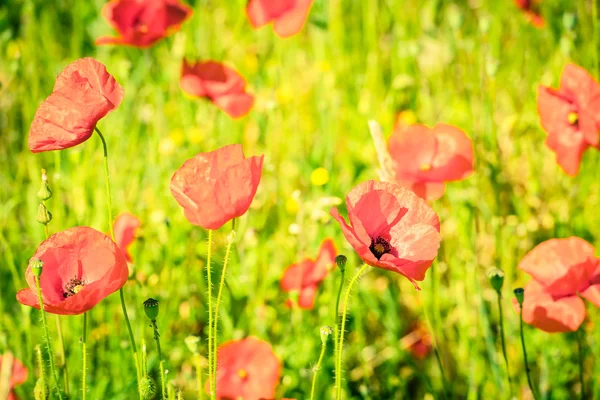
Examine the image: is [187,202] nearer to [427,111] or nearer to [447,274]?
[447,274]

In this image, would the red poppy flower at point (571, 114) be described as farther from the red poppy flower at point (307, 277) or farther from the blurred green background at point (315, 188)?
the red poppy flower at point (307, 277)

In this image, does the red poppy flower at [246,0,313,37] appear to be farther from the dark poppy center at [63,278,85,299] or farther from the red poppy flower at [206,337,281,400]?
the dark poppy center at [63,278,85,299]

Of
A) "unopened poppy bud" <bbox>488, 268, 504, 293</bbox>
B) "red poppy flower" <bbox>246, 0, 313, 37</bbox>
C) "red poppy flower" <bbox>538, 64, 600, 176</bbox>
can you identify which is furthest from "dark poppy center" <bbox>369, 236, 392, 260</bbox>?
"red poppy flower" <bbox>246, 0, 313, 37</bbox>

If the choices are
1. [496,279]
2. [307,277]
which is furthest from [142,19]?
[496,279]

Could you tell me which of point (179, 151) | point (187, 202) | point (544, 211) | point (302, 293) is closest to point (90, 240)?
point (187, 202)

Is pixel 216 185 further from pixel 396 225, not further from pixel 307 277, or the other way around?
pixel 307 277

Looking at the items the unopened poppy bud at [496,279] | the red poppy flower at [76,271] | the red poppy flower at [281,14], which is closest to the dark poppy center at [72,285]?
the red poppy flower at [76,271]
